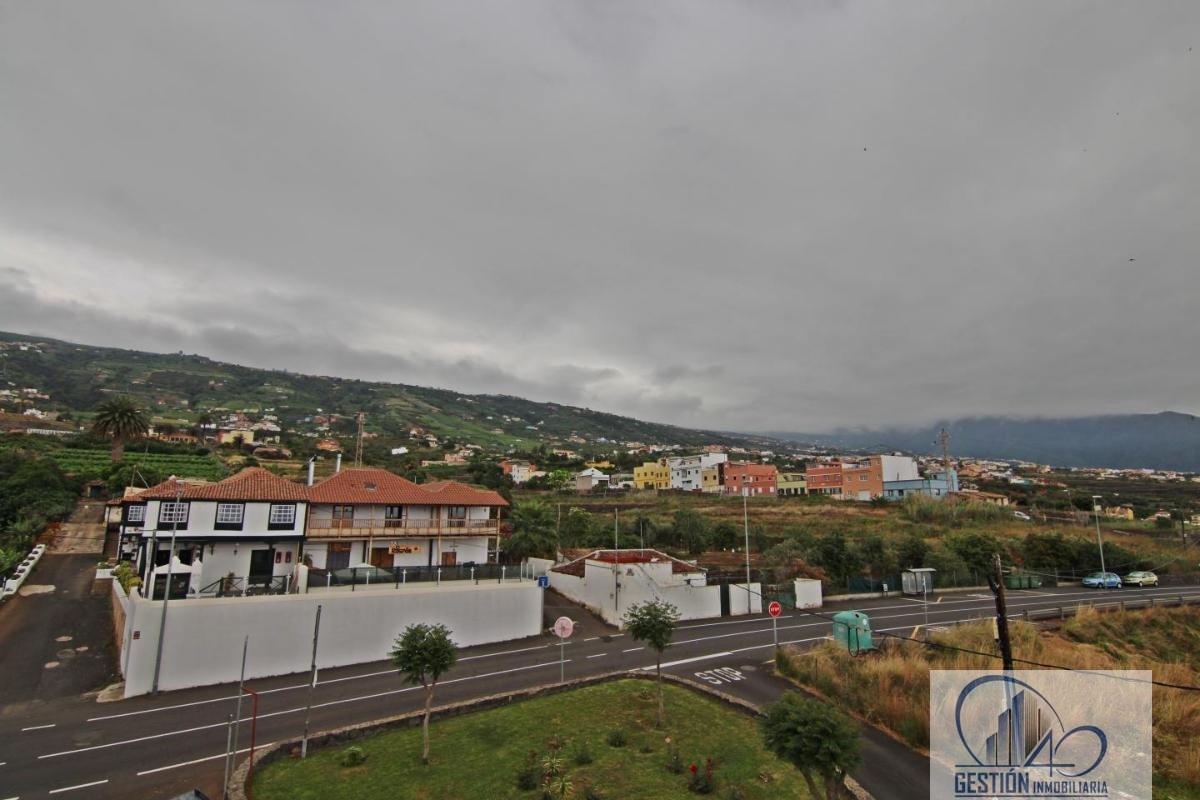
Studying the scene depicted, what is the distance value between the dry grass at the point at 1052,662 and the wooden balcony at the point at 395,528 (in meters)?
21.6

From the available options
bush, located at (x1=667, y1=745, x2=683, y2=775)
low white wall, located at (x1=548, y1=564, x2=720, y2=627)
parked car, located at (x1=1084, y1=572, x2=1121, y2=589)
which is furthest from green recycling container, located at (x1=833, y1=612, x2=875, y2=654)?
parked car, located at (x1=1084, y1=572, x2=1121, y2=589)

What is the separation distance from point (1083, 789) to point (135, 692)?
97.1 feet

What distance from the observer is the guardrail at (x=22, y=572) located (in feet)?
102

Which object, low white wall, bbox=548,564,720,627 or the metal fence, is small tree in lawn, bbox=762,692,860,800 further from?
low white wall, bbox=548,564,720,627

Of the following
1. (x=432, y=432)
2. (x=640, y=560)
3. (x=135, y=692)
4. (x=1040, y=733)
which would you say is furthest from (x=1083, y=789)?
(x=432, y=432)

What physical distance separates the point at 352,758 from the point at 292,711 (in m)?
6.59

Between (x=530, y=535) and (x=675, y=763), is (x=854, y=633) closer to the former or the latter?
(x=675, y=763)

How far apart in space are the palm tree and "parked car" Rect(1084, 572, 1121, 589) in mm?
93881

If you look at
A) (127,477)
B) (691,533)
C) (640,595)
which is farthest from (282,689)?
(127,477)

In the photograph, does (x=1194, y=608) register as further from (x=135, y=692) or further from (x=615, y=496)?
(x=615, y=496)

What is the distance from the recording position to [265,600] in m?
23.6

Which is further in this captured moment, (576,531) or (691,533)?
(691,533)

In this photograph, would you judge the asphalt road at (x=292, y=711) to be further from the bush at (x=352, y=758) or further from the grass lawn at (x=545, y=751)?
the bush at (x=352, y=758)

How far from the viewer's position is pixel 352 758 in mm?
14398
